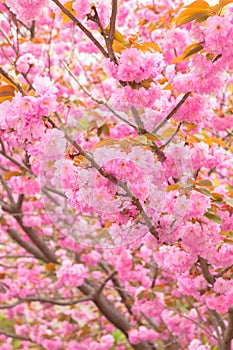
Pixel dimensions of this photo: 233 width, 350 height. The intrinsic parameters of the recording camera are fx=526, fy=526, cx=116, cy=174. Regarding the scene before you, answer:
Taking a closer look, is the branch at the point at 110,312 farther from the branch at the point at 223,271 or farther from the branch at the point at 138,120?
the branch at the point at 138,120

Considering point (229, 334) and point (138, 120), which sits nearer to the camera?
point (138, 120)

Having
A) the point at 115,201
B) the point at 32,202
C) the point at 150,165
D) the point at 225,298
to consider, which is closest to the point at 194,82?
the point at 150,165

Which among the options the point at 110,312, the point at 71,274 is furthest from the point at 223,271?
the point at 110,312

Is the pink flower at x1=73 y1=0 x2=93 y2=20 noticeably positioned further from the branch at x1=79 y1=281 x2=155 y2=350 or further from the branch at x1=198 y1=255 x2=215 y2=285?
the branch at x1=79 y1=281 x2=155 y2=350

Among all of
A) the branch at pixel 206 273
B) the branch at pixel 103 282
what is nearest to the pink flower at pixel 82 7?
the branch at pixel 206 273

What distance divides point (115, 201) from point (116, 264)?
3155mm

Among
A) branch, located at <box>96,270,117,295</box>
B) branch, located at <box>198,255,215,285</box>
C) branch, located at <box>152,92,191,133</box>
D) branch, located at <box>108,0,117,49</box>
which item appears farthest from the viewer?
branch, located at <box>96,270,117,295</box>

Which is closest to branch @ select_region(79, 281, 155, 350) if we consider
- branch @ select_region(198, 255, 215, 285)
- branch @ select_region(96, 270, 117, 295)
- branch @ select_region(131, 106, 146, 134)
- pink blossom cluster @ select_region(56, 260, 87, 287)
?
branch @ select_region(96, 270, 117, 295)

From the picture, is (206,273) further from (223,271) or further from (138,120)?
(138,120)

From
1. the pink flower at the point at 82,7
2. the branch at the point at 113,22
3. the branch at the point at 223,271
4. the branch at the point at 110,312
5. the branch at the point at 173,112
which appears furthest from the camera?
the branch at the point at 110,312

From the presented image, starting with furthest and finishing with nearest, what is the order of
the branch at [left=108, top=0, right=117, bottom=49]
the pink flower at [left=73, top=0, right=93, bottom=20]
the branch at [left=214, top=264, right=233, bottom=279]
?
the branch at [left=214, top=264, right=233, bottom=279], the pink flower at [left=73, top=0, right=93, bottom=20], the branch at [left=108, top=0, right=117, bottom=49]

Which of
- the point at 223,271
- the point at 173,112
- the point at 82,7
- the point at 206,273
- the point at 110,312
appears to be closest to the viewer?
the point at 82,7

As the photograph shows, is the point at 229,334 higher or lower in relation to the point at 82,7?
lower

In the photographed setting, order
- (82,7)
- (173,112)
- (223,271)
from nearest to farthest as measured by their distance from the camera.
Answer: (82,7), (173,112), (223,271)
